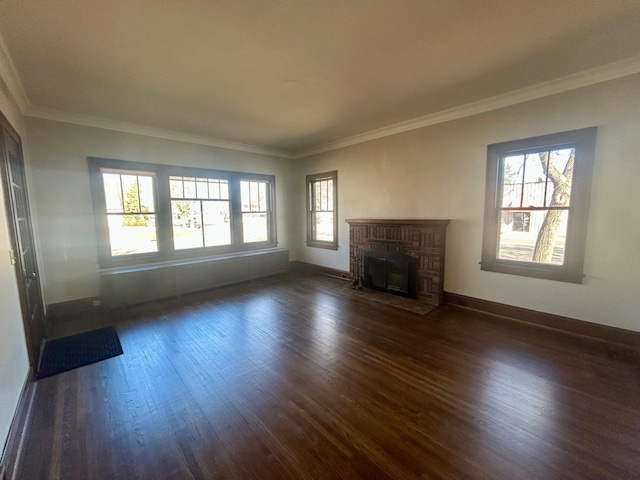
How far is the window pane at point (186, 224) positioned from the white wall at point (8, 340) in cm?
256

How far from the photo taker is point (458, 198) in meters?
4.02

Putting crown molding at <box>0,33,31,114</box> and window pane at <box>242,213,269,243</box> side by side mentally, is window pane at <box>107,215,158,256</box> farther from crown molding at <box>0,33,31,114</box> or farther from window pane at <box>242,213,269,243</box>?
window pane at <box>242,213,269,243</box>

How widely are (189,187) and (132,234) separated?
4.29 feet

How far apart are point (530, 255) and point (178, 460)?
169 inches

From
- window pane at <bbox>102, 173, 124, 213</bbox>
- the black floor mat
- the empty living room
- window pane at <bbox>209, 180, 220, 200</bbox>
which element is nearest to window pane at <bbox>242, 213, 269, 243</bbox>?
window pane at <bbox>209, 180, 220, 200</bbox>

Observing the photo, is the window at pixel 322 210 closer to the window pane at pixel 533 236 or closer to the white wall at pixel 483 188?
the white wall at pixel 483 188

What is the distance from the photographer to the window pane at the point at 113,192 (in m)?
4.20

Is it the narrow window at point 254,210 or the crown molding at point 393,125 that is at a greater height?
the crown molding at point 393,125

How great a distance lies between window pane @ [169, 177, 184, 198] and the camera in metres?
4.86

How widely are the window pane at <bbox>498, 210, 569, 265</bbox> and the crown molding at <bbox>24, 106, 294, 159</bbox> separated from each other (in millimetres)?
5030

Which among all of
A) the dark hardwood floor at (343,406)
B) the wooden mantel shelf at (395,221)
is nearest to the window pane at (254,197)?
the wooden mantel shelf at (395,221)

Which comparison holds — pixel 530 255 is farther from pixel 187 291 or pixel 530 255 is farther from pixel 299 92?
pixel 187 291

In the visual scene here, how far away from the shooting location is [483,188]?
12.4 ft

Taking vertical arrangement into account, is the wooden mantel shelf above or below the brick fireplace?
above
